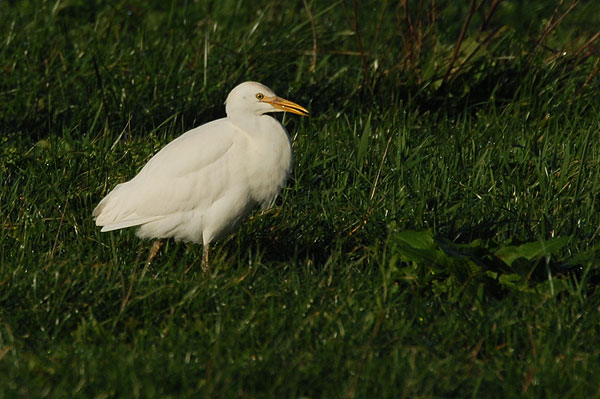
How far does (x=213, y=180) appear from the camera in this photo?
4914mm

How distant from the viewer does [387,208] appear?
5.16 m

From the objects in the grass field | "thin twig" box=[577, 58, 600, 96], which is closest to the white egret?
the grass field

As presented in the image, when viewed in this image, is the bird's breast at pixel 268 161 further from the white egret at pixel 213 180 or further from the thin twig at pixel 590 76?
the thin twig at pixel 590 76

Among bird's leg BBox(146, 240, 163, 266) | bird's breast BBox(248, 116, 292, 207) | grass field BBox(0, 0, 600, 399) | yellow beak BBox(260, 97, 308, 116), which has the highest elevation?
yellow beak BBox(260, 97, 308, 116)

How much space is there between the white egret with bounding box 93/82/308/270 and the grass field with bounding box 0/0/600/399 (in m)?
0.17

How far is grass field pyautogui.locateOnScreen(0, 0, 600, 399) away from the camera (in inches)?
143

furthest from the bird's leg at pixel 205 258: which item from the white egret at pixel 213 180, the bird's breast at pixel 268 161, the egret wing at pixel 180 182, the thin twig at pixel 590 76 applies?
the thin twig at pixel 590 76

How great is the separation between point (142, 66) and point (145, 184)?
211 centimetres

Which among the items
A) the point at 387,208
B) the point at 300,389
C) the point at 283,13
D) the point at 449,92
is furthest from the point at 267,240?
the point at 283,13

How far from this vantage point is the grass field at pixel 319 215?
11.9ft

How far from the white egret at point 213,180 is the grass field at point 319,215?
0.17m

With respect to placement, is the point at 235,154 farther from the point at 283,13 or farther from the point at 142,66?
the point at 283,13

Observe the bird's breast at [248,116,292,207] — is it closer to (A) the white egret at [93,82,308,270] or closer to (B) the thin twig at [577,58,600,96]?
(A) the white egret at [93,82,308,270]

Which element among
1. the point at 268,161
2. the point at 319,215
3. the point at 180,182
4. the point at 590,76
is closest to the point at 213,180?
the point at 180,182
